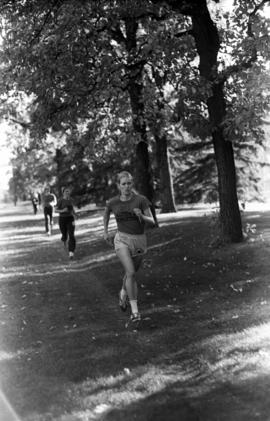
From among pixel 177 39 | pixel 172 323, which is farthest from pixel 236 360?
pixel 177 39

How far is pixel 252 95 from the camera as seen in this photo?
12070 mm

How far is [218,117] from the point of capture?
46.2 feet

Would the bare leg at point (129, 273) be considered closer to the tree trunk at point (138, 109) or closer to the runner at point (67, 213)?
the tree trunk at point (138, 109)

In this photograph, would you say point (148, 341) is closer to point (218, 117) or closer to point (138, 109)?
point (218, 117)

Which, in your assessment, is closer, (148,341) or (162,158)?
(148,341)

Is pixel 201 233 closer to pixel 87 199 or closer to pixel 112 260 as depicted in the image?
pixel 112 260

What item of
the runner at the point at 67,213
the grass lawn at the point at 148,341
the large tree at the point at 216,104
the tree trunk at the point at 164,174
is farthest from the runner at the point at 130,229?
the tree trunk at the point at 164,174

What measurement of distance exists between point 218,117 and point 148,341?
7.91 meters

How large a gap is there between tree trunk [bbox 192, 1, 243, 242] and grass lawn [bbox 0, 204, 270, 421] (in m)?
0.77

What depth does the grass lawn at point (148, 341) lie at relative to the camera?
17.3ft

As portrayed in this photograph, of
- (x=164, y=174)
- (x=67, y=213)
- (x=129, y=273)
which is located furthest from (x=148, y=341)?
(x=164, y=174)

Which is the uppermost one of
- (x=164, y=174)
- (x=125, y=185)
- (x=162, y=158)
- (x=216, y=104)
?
(x=216, y=104)

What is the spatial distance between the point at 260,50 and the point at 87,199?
31.8 m

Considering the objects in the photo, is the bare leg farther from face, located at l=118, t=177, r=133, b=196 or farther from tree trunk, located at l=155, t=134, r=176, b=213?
tree trunk, located at l=155, t=134, r=176, b=213
